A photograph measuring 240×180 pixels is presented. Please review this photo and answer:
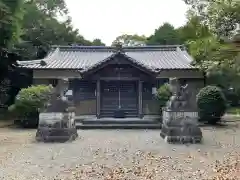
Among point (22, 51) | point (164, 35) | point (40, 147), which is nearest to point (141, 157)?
A: point (40, 147)

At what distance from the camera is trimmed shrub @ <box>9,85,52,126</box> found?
62.3 feet

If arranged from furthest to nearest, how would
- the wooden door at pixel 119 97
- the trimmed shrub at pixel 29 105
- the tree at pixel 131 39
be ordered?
the tree at pixel 131 39, the wooden door at pixel 119 97, the trimmed shrub at pixel 29 105

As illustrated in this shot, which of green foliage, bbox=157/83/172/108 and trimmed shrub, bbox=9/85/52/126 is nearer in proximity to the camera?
trimmed shrub, bbox=9/85/52/126

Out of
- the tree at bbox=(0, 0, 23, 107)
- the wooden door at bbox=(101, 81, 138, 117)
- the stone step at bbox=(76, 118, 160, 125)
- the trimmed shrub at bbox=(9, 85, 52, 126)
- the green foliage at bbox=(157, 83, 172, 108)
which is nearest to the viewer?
the tree at bbox=(0, 0, 23, 107)

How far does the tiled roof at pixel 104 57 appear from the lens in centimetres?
2413

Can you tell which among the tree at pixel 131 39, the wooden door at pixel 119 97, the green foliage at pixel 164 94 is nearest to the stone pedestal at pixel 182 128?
the green foliage at pixel 164 94

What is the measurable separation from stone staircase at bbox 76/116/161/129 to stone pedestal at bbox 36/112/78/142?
507 cm

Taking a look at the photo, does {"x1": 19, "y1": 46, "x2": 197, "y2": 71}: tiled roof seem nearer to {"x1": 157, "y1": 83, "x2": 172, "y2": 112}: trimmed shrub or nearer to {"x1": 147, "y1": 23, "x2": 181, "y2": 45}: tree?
{"x1": 157, "y1": 83, "x2": 172, "y2": 112}: trimmed shrub

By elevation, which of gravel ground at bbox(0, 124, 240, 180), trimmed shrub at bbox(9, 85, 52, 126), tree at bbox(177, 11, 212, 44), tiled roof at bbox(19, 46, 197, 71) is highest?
tree at bbox(177, 11, 212, 44)

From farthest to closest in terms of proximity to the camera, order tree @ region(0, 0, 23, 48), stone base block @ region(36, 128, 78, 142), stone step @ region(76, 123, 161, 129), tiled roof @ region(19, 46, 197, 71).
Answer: tiled roof @ region(19, 46, 197, 71), tree @ region(0, 0, 23, 48), stone step @ region(76, 123, 161, 129), stone base block @ region(36, 128, 78, 142)

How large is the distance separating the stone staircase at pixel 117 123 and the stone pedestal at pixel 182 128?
533cm

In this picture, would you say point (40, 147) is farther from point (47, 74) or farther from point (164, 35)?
point (164, 35)

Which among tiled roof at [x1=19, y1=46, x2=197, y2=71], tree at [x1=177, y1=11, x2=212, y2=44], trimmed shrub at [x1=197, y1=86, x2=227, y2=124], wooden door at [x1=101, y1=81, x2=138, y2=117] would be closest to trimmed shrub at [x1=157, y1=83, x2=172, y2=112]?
tiled roof at [x1=19, y1=46, x2=197, y2=71]

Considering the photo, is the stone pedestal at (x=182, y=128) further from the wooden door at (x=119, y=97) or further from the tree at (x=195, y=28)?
the wooden door at (x=119, y=97)
